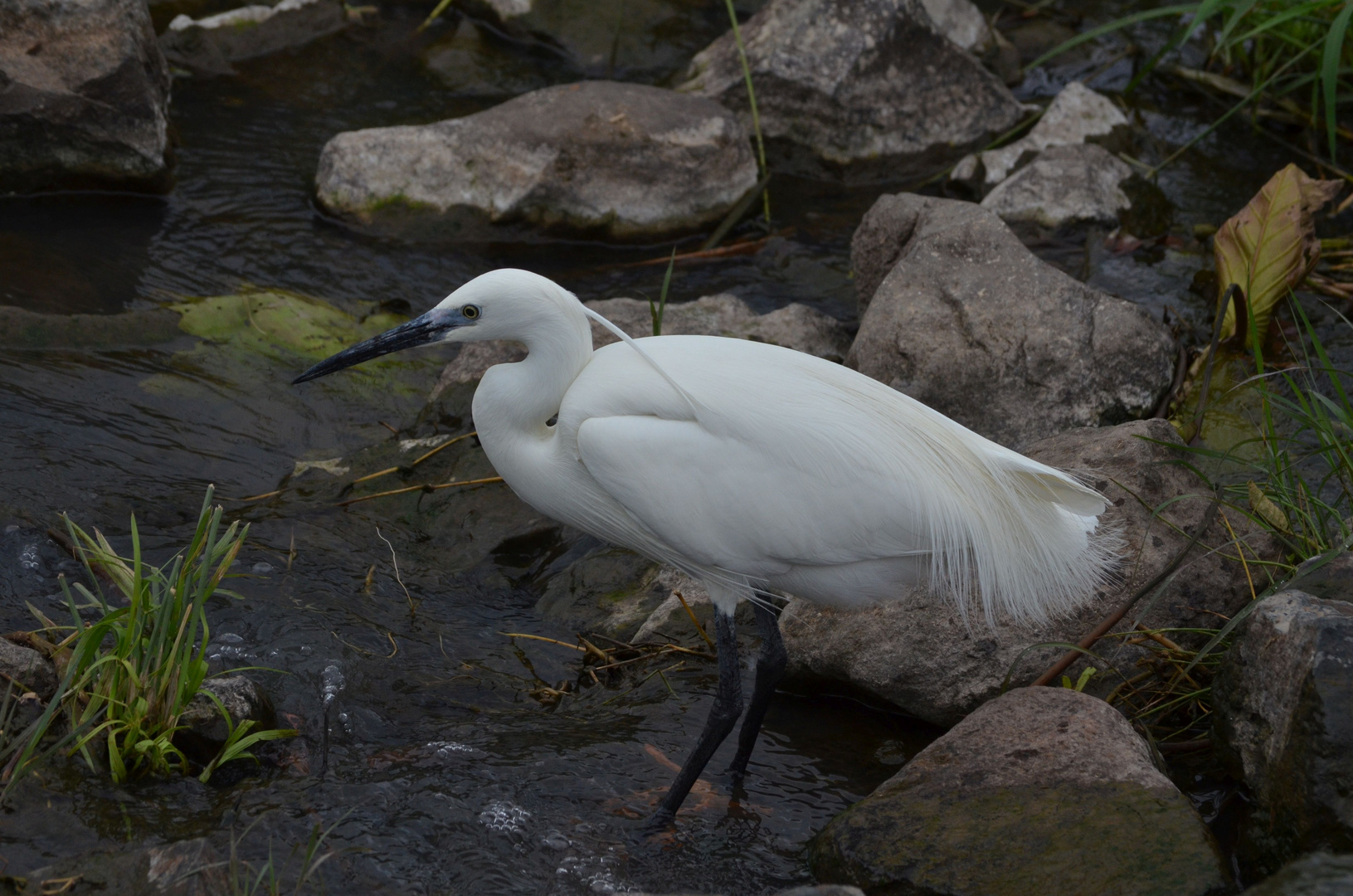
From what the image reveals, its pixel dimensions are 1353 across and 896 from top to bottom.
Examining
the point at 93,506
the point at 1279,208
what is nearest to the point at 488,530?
the point at 93,506

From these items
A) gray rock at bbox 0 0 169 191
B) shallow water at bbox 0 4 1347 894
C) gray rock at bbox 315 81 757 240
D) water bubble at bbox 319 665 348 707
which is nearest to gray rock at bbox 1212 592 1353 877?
shallow water at bbox 0 4 1347 894

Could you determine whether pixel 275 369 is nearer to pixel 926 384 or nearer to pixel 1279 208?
pixel 926 384

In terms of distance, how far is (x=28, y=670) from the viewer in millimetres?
2836

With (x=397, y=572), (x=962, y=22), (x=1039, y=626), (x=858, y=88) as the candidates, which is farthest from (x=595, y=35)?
(x=1039, y=626)

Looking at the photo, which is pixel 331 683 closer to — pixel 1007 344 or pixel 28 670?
pixel 28 670

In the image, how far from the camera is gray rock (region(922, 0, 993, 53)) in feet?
26.6

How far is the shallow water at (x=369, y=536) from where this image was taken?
9.27ft

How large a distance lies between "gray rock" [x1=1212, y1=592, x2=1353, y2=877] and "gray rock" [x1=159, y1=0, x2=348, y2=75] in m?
6.88

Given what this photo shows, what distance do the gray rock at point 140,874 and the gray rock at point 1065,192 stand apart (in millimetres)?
4781

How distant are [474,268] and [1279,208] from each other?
367 centimetres

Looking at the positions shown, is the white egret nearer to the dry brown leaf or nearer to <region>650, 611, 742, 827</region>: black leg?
<region>650, 611, 742, 827</region>: black leg

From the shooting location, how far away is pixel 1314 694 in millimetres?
2406

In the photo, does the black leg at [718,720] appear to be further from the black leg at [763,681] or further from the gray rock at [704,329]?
the gray rock at [704,329]

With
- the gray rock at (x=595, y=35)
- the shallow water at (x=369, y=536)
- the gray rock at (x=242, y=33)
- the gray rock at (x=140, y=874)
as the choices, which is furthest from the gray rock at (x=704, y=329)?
the gray rock at (x=242, y=33)
